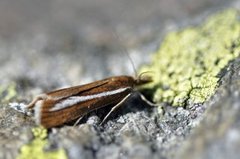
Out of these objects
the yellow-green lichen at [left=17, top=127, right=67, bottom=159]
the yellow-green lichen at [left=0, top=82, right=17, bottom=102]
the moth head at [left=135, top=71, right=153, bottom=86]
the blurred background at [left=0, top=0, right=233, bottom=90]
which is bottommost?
the yellow-green lichen at [left=17, top=127, right=67, bottom=159]

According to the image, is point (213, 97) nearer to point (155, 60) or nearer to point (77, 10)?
point (155, 60)

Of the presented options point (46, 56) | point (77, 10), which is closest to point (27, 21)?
point (77, 10)

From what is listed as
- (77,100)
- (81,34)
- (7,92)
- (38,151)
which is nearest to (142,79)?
(77,100)

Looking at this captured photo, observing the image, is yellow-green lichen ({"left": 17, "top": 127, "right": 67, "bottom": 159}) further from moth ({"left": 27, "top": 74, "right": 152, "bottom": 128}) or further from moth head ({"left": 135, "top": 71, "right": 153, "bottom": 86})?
moth head ({"left": 135, "top": 71, "right": 153, "bottom": 86})

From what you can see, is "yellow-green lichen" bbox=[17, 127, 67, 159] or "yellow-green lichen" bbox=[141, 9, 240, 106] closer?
"yellow-green lichen" bbox=[17, 127, 67, 159]

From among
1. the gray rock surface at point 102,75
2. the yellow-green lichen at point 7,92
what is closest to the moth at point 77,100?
the gray rock surface at point 102,75

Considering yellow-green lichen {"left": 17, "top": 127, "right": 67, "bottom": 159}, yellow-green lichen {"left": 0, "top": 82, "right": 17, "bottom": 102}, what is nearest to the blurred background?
yellow-green lichen {"left": 0, "top": 82, "right": 17, "bottom": 102}
